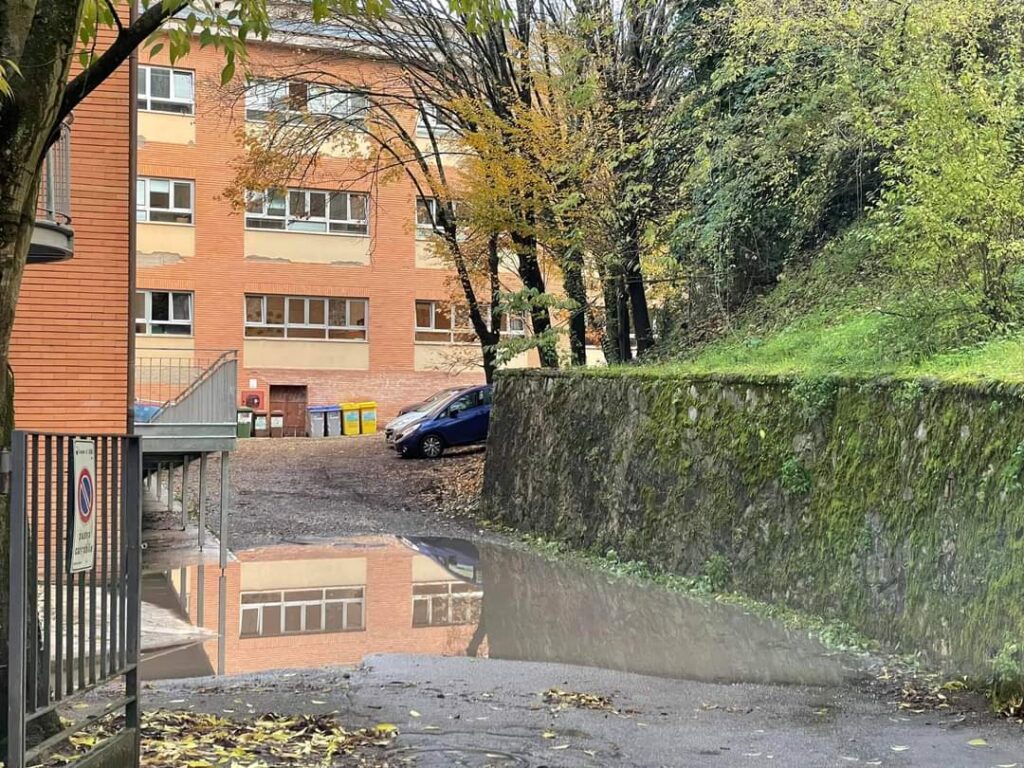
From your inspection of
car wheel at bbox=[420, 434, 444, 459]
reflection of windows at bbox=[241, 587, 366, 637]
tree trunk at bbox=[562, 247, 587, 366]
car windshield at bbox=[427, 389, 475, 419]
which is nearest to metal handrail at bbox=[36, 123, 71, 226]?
reflection of windows at bbox=[241, 587, 366, 637]

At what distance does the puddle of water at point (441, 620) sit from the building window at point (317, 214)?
21.3 meters

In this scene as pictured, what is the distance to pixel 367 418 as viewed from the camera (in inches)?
1357

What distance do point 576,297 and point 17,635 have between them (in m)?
16.0

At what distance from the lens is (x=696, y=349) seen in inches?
677

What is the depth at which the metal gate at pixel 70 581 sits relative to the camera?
12.8ft

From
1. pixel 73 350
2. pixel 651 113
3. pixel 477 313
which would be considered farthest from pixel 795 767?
pixel 477 313

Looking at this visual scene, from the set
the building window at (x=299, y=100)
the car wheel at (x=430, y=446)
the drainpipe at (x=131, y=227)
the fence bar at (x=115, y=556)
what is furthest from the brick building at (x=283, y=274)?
the fence bar at (x=115, y=556)

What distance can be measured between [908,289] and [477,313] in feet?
41.6

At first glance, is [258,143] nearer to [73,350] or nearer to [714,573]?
[73,350]

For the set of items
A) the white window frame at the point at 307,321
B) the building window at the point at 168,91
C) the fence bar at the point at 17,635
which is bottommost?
the fence bar at the point at 17,635

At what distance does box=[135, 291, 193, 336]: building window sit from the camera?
33219 mm

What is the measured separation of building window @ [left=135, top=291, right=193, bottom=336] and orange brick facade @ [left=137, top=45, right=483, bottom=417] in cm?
27

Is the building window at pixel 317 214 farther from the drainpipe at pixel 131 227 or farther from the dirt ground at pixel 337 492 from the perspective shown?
the drainpipe at pixel 131 227

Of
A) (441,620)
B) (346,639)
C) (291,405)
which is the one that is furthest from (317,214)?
(346,639)
